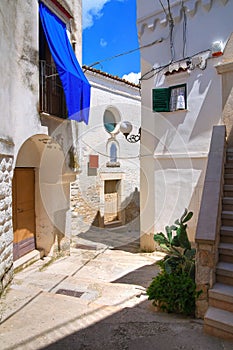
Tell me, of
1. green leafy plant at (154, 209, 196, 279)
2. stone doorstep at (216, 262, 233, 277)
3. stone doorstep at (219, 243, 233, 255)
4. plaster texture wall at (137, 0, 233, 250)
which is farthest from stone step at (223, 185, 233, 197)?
plaster texture wall at (137, 0, 233, 250)

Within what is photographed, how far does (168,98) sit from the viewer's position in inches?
320

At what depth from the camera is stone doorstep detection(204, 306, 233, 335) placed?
9.75ft

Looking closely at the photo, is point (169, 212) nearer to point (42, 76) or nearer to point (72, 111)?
point (72, 111)

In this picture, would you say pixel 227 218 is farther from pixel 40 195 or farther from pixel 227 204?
pixel 40 195

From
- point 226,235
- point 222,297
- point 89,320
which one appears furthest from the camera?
point 226,235

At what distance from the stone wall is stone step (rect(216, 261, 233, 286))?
3.22 meters

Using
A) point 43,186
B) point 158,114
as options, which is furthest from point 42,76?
point 158,114

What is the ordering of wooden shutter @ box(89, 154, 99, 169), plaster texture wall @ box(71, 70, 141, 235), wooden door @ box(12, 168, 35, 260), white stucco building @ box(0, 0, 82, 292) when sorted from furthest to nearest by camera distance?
wooden shutter @ box(89, 154, 99, 169) → plaster texture wall @ box(71, 70, 141, 235) → wooden door @ box(12, 168, 35, 260) → white stucco building @ box(0, 0, 82, 292)

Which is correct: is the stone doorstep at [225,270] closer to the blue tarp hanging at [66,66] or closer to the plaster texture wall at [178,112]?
the plaster texture wall at [178,112]

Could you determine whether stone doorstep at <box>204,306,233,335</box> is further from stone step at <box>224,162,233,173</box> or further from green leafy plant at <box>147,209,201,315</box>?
stone step at <box>224,162,233,173</box>

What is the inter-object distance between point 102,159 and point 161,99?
18.0 ft

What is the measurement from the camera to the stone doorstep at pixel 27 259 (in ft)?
20.0

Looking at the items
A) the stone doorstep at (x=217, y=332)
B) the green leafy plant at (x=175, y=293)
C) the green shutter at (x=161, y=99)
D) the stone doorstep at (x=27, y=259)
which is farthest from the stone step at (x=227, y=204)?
the stone doorstep at (x=27, y=259)

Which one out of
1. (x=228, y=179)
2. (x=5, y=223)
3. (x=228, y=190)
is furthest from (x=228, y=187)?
(x=5, y=223)
